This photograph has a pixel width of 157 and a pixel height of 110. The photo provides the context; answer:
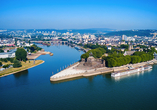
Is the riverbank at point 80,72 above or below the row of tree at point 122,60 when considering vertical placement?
below

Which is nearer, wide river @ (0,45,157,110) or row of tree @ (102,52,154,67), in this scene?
wide river @ (0,45,157,110)

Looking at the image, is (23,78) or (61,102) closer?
(61,102)

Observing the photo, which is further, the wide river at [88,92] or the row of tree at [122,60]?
the row of tree at [122,60]

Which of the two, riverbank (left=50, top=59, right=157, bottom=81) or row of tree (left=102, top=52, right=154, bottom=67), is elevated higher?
row of tree (left=102, top=52, right=154, bottom=67)

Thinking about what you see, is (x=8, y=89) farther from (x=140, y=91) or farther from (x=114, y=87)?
(x=140, y=91)

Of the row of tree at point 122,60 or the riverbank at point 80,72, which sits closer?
the riverbank at point 80,72

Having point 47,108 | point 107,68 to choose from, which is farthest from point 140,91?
point 47,108

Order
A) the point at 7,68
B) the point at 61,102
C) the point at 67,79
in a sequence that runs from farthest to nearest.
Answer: the point at 7,68
the point at 67,79
the point at 61,102

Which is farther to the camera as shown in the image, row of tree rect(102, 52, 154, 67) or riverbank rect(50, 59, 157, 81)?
row of tree rect(102, 52, 154, 67)

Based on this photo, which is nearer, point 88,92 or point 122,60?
point 88,92

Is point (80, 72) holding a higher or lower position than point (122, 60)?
lower

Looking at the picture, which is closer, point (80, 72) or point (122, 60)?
point (80, 72)
